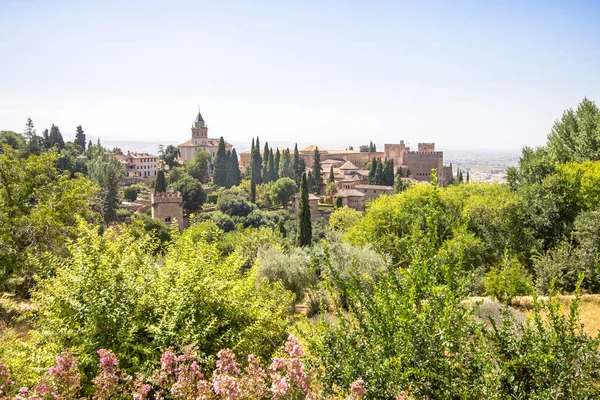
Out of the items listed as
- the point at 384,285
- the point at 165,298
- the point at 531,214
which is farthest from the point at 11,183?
the point at 531,214

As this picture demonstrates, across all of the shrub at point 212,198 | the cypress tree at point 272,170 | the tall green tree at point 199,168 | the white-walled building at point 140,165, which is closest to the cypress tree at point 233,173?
the cypress tree at point 272,170

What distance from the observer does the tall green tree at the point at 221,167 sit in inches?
2638

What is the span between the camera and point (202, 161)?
7375cm

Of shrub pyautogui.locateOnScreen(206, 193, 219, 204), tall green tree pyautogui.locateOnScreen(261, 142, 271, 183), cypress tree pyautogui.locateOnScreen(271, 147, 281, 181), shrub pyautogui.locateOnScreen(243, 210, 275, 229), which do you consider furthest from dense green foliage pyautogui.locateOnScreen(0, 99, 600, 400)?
cypress tree pyautogui.locateOnScreen(271, 147, 281, 181)

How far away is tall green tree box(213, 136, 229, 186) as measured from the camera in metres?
67.0

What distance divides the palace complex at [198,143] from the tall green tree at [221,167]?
87.1ft

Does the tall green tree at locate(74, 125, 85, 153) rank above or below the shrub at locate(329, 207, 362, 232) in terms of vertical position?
above

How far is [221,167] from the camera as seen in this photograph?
6712 centimetres

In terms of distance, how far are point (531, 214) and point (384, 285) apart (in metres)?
15.3

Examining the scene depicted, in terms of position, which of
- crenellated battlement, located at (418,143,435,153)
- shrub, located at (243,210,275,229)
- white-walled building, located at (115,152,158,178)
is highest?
crenellated battlement, located at (418,143,435,153)

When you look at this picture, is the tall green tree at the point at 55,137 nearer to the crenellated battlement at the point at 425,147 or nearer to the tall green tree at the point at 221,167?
the tall green tree at the point at 221,167

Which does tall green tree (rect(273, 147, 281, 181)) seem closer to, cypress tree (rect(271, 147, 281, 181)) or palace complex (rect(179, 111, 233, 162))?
cypress tree (rect(271, 147, 281, 181))

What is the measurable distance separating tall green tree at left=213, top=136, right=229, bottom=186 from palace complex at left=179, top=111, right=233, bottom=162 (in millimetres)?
26555

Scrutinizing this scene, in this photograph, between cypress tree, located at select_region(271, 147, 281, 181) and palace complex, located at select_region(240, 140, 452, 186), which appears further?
palace complex, located at select_region(240, 140, 452, 186)
